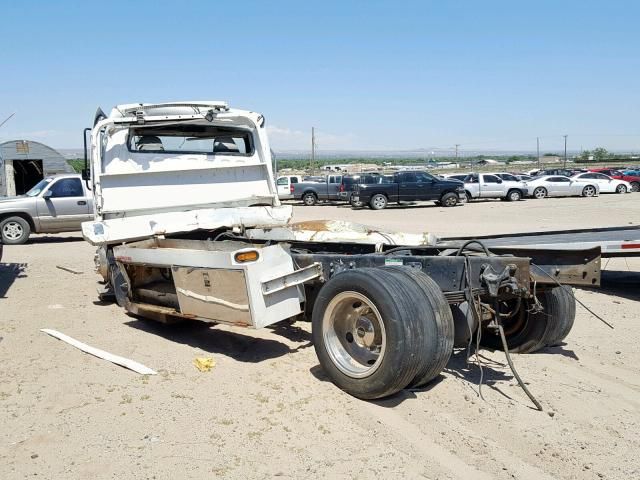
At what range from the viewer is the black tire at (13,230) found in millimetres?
16141

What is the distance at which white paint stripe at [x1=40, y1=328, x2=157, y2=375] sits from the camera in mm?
5453

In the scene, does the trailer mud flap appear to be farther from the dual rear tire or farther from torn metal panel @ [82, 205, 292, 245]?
torn metal panel @ [82, 205, 292, 245]

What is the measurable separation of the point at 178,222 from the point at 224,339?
4.87 feet

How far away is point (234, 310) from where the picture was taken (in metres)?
5.26

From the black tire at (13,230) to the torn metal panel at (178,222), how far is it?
10607 millimetres

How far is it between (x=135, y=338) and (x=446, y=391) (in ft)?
11.0

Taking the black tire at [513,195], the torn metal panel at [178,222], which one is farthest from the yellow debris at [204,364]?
the black tire at [513,195]

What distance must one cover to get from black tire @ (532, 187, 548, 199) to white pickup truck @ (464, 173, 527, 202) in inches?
47.4

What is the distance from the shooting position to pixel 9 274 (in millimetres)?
11008

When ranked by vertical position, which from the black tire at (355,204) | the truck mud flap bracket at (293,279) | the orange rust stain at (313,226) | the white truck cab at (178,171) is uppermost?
the white truck cab at (178,171)

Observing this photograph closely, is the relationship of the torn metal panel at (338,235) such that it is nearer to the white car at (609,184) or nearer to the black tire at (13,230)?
the black tire at (13,230)

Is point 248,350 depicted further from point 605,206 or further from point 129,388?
point 605,206

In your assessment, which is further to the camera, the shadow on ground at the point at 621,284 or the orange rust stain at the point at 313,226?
the shadow on ground at the point at 621,284

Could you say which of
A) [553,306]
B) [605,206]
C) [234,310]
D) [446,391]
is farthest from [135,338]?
[605,206]
